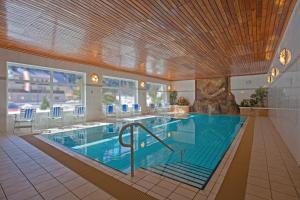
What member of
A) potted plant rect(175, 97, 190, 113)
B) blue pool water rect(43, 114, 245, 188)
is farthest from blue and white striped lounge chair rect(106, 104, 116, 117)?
potted plant rect(175, 97, 190, 113)

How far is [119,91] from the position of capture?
10016 mm

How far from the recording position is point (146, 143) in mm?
4770

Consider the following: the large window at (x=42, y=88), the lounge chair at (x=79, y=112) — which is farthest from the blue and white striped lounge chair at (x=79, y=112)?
the large window at (x=42, y=88)

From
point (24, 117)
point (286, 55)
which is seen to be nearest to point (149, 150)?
point (286, 55)

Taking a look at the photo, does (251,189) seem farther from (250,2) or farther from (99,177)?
(250,2)

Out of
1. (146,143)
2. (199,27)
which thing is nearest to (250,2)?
(199,27)

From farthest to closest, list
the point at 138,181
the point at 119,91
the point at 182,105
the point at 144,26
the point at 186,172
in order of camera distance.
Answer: the point at 182,105 < the point at 119,91 < the point at 144,26 < the point at 186,172 < the point at 138,181

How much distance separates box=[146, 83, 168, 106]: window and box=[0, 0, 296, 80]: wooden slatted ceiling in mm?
6786

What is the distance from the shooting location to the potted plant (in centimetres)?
1323

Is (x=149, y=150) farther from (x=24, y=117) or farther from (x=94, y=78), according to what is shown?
(x=94, y=78)

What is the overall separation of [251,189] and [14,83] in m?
7.77

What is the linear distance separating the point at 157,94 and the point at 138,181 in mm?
11524

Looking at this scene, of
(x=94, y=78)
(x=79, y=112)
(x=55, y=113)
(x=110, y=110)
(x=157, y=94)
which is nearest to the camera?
(x=55, y=113)

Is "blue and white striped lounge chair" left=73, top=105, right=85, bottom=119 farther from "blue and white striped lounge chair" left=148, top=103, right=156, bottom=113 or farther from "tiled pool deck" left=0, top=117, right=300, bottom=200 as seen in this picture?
"blue and white striped lounge chair" left=148, top=103, right=156, bottom=113
